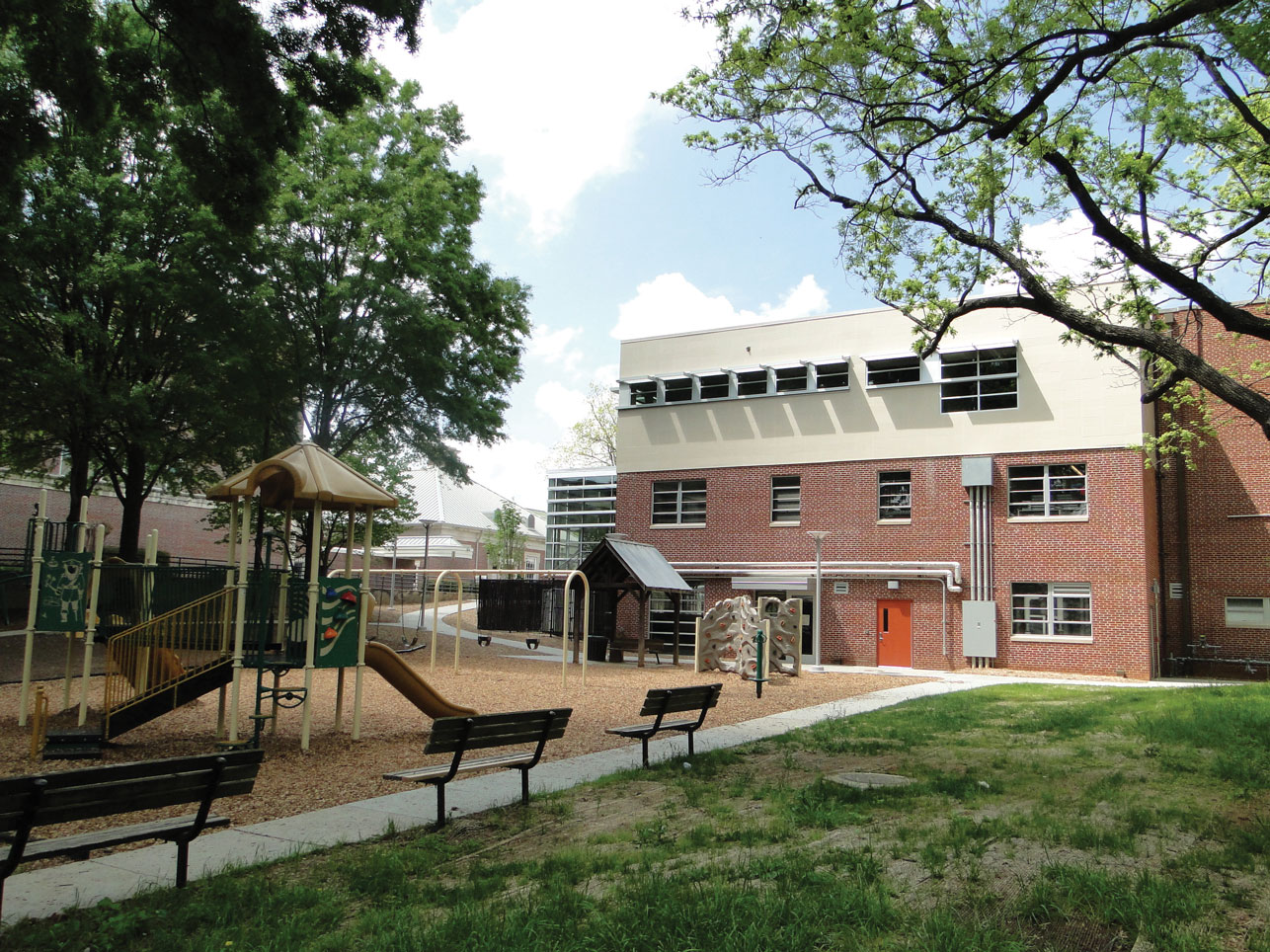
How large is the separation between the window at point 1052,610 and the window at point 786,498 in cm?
738

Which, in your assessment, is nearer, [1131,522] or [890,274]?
[890,274]

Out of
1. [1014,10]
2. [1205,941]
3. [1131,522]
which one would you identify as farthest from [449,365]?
[1205,941]

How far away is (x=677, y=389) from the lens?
35406mm

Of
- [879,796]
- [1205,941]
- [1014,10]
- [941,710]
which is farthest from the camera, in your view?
[941,710]

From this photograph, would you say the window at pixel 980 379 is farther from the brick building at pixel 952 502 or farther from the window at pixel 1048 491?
the window at pixel 1048 491

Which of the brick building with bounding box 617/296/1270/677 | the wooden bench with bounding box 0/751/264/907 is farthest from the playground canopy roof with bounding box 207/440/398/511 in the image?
the brick building with bounding box 617/296/1270/677

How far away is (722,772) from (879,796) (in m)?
2.06

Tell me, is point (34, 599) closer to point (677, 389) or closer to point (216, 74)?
point (216, 74)

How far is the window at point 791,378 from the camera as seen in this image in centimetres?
3300

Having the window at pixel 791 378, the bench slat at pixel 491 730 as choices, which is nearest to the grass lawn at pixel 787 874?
the bench slat at pixel 491 730

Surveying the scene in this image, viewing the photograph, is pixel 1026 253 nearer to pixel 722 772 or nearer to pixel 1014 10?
pixel 1014 10

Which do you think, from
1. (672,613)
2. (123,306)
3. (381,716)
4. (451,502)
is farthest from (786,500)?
(451,502)

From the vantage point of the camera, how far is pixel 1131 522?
2722 centimetres

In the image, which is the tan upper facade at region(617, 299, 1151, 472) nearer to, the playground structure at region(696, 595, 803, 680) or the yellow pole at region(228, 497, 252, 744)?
the playground structure at region(696, 595, 803, 680)
